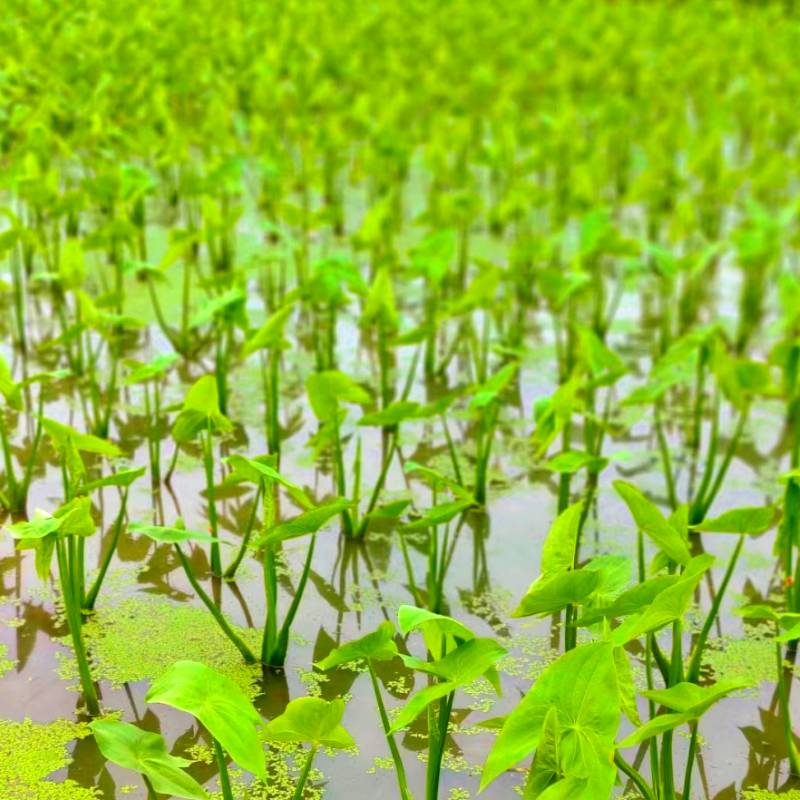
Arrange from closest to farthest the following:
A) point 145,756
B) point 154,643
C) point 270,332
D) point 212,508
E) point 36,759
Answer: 1. point 145,756
2. point 36,759
3. point 154,643
4. point 212,508
5. point 270,332

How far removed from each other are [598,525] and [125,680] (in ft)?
2.93

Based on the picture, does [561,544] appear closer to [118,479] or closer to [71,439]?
[118,479]

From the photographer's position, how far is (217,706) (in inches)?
44.8

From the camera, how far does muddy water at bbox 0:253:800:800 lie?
1.51 meters

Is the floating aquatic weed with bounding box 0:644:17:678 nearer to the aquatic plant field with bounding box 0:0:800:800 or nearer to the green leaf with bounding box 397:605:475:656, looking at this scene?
the aquatic plant field with bounding box 0:0:800:800

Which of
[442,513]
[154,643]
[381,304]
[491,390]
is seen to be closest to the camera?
[442,513]

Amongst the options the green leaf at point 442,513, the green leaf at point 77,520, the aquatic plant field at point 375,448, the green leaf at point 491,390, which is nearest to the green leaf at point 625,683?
the aquatic plant field at point 375,448

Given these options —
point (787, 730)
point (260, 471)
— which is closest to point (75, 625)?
point (260, 471)

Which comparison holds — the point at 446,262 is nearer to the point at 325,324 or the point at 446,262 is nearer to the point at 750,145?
the point at 325,324

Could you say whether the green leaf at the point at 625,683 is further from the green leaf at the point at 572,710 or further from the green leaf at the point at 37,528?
the green leaf at the point at 37,528

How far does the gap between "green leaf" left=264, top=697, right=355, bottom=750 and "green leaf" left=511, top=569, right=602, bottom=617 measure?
212 millimetres

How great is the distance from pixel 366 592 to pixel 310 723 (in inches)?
27.1

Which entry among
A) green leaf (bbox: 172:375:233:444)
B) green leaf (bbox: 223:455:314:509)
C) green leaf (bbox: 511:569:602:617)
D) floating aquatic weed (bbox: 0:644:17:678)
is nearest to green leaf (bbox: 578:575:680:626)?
green leaf (bbox: 511:569:602:617)

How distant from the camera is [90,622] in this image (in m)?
1.72
